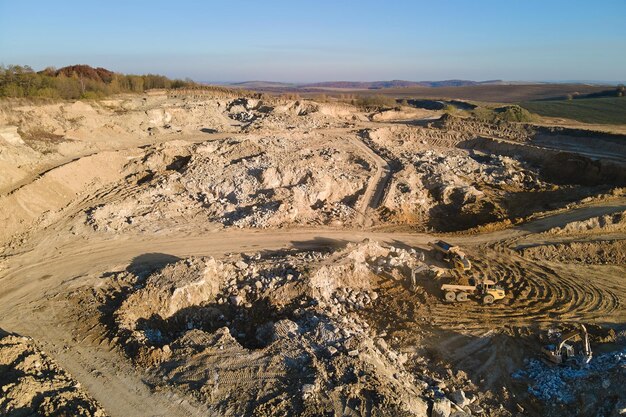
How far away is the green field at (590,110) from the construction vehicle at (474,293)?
35.8 meters

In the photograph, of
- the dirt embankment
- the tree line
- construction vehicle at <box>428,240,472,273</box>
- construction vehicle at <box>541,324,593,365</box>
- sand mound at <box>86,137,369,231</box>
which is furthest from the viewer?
the tree line

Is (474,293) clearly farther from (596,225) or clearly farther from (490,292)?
→ (596,225)

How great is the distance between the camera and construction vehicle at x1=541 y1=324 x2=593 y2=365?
383 inches

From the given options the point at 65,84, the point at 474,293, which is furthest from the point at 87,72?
the point at 474,293

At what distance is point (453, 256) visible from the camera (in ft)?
44.4

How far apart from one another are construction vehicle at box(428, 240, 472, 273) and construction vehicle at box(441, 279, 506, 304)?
0.81 metres

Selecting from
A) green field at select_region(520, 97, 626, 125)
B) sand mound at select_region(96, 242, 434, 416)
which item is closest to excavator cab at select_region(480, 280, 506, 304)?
sand mound at select_region(96, 242, 434, 416)

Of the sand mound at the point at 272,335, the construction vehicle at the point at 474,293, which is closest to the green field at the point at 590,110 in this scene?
the construction vehicle at the point at 474,293

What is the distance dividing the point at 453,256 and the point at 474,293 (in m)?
1.50

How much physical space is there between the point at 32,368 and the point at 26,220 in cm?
941

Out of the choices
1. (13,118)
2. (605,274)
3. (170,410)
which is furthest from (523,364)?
(13,118)

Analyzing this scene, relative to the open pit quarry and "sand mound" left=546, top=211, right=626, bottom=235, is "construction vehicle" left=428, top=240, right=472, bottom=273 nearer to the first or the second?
the open pit quarry

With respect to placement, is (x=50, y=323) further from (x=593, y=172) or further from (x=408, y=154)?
(x=593, y=172)

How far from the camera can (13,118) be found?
22.3m
